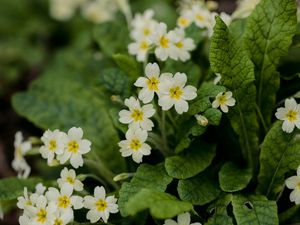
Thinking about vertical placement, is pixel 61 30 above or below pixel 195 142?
below

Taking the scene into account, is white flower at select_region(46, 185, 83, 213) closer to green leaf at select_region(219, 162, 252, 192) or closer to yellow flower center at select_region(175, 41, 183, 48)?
green leaf at select_region(219, 162, 252, 192)

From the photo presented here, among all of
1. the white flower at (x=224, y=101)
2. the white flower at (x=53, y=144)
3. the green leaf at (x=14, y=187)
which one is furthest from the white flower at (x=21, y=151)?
the white flower at (x=224, y=101)

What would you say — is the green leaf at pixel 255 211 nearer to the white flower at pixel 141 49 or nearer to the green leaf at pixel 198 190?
the green leaf at pixel 198 190

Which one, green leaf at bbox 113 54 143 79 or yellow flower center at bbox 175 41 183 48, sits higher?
yellow flower center at bbox 175 41 183 48

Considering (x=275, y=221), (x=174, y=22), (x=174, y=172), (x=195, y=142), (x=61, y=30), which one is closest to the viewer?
(x=275, y=221)

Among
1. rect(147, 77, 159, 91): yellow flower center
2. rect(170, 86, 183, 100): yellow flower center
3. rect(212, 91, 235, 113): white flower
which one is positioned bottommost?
rect(212, 91, 235, 113): white flower

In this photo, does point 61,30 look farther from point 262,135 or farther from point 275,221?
point 275,221

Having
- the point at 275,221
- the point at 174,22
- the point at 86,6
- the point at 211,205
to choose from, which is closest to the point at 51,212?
the point at 211,205

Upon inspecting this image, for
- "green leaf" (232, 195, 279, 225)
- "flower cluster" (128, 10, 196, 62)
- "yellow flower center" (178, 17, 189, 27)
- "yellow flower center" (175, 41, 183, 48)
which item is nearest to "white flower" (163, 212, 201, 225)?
"green leaf" (232, 195, 279, 225)
